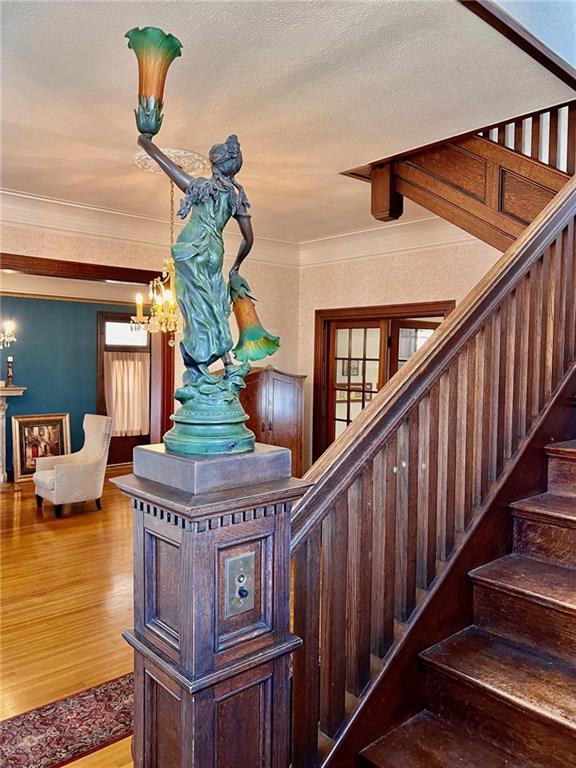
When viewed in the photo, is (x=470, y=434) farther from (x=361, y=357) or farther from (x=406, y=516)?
(x=361, y=357)

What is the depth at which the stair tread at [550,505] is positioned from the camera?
5.80 ft

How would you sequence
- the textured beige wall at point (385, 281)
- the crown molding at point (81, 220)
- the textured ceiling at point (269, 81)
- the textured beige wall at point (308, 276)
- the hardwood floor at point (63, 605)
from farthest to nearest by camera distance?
the textured beige wall at point (385, 281) → the textured beige wall at point (308, 276) → the crown molding at point (81, 220) → the hardwood floor at point (63, 605) → the textured ceiling at point (269, 81)

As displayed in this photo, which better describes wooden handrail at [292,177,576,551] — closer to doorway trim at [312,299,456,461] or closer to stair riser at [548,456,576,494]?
stair riser at [548,456,576,494]

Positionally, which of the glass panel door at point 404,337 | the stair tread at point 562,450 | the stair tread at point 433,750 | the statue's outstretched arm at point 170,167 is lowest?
the stair tread at point 433,750

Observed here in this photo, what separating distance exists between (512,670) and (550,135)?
2.25 m

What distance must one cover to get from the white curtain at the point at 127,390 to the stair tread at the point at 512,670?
7458 millimetres

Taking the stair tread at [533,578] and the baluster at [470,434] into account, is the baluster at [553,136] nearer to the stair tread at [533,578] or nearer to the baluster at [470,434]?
the baluster at [470,434]

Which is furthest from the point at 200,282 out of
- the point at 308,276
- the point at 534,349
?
the point at 308,276

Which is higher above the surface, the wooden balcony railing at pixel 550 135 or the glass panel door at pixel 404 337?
the wooden balcony railing at pixel 550 135

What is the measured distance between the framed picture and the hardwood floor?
1.70 metres

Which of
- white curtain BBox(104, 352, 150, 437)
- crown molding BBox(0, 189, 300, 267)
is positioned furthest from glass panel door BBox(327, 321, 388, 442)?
white curtain BBox(104, 352, 150, 437)

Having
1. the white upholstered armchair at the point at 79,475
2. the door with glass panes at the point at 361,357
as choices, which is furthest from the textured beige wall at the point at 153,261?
the white upholstered armchair at the point at 79,475

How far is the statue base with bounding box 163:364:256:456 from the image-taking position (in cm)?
110

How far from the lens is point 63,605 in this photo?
3709 mm
